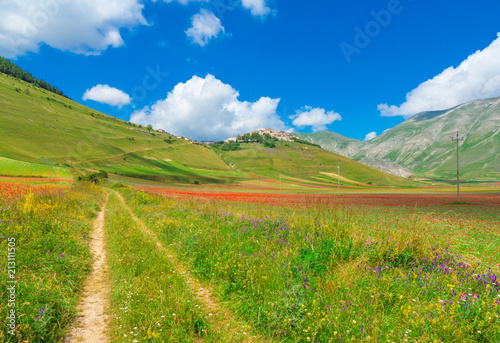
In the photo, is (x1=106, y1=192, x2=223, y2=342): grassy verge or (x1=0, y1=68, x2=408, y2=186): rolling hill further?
(x1=0, y1=68, x2=408, y2=186): rolling hill

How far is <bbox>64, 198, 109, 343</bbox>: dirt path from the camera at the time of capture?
13.0ft

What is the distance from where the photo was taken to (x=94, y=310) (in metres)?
4.82

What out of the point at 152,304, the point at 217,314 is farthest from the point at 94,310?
the point at 217,314

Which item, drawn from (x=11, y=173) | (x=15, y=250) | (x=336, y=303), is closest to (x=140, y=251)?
(x=15, y=250)

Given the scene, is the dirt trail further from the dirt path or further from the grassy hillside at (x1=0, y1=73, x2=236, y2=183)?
the grassy hillside at (x1=0, y1=73, x2=236, y2=183)

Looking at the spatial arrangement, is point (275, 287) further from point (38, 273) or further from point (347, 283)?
point (38, 273)

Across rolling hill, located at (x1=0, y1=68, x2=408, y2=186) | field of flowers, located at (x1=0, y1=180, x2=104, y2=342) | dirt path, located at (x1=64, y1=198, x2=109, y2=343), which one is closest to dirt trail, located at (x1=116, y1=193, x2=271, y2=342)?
dirt path, located at (x1=64, y1=198, x2=109, y2=343)

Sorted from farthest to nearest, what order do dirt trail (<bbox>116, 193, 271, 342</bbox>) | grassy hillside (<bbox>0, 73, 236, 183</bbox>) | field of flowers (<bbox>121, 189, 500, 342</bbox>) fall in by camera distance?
grassy hillside (<bbox>0, 73, 236, 183</bbox>), dirt trail (<bbox>116, 193, 271, 342</bbox>), field of flowers (<bbox>121, 189, 500, 342</bbox>)

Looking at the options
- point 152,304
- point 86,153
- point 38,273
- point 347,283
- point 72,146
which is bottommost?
point 152,304

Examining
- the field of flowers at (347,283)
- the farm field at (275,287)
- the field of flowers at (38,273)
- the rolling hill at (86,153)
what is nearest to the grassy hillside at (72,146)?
the rolling hill at (86,153)

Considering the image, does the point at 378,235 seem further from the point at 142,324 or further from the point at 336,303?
the point at 142,324

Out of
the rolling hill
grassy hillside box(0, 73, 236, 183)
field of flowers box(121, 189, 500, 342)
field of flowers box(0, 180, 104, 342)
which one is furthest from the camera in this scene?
grassy hillside box(0, 73, 236, 183)

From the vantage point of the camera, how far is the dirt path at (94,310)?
398 centimetres

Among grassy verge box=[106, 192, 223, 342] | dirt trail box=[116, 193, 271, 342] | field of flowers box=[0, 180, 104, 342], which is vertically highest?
field of flowers box=[0, 180, 104, 342]
